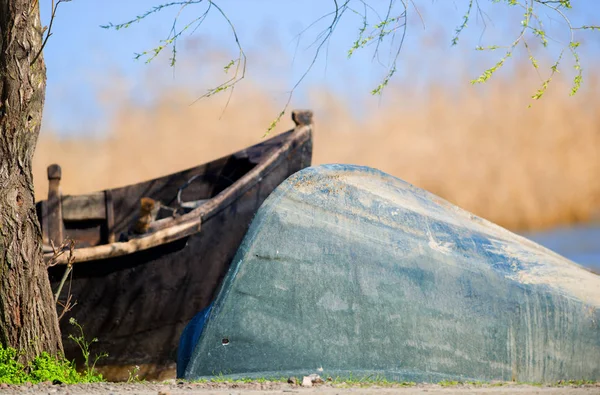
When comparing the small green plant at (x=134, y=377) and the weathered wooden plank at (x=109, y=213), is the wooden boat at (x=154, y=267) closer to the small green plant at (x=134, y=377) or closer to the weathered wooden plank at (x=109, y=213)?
the small green plant at (x=134, y=377)

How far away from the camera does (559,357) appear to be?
5254 mm

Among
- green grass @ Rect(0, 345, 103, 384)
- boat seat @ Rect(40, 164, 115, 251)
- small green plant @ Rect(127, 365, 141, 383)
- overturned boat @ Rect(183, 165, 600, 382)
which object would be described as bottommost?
small green plant @ Rect(127, 365, 141, 383)

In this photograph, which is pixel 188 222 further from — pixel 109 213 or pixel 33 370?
pixel 33 370

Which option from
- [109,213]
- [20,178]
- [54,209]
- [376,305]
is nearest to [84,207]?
[109,213]

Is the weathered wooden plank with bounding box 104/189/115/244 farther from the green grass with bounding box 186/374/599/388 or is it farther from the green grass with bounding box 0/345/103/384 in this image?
the green grass with bounding box 186/374/599/388

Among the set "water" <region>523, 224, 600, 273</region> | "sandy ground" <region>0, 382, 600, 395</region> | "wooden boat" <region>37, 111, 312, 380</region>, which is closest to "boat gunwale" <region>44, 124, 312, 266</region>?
"wooden boat" <region>37, 111, 312, 380</region>

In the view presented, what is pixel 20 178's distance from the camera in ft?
17.0

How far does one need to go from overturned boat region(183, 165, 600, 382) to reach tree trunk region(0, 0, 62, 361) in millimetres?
1125

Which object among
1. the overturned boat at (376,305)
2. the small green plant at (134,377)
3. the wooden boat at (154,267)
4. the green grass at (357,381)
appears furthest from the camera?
the wooden boat at (154,267)

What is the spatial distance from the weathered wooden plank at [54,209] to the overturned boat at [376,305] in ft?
14.5

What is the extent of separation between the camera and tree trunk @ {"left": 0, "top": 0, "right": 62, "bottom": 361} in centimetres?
508

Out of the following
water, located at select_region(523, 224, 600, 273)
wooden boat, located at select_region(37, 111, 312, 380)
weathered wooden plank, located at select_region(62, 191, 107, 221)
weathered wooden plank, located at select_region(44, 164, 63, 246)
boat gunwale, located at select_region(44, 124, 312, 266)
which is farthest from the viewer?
water, located at select_region(523, 224, 600, 273)

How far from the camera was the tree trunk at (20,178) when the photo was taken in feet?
16.7

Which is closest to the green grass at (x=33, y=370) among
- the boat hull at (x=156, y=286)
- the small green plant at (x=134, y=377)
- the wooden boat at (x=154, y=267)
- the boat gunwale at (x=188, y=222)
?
the small green plant at (x=134, y=377)
